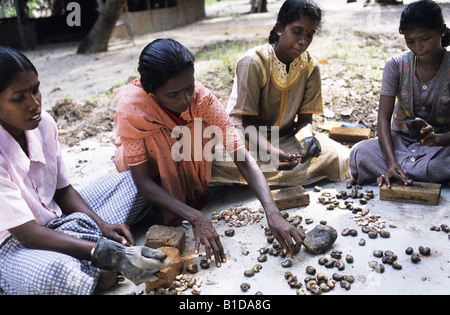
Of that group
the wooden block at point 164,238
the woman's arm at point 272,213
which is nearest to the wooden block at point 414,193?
the woman's arm at point 272,213

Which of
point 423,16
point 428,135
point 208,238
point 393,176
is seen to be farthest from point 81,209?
point 423,16

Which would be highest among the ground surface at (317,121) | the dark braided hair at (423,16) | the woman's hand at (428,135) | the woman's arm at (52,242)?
the dark braided hair at (423,16)

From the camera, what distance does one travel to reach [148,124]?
265 centimetres

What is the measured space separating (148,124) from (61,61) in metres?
7.91

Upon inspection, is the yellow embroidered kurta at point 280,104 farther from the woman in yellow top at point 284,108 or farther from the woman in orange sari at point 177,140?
the woman in orange sari at point 177,140

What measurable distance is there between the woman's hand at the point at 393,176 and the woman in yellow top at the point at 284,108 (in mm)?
406

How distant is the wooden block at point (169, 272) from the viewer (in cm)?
225

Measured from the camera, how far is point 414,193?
296cm

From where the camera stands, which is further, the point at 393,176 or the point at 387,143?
the point at 387,143

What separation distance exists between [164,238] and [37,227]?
2.48ft

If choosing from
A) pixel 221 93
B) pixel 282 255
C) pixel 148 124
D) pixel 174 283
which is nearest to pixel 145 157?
pixel 148 124

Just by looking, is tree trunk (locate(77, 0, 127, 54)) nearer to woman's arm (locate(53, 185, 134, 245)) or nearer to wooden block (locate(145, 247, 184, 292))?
woman's arm (locate(53, 185, 134, 245))

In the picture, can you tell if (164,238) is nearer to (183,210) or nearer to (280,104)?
(183,210)

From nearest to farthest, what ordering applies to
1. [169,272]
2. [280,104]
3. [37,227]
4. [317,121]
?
[37,227] < [169,272] < [280,104] < [317,121]
